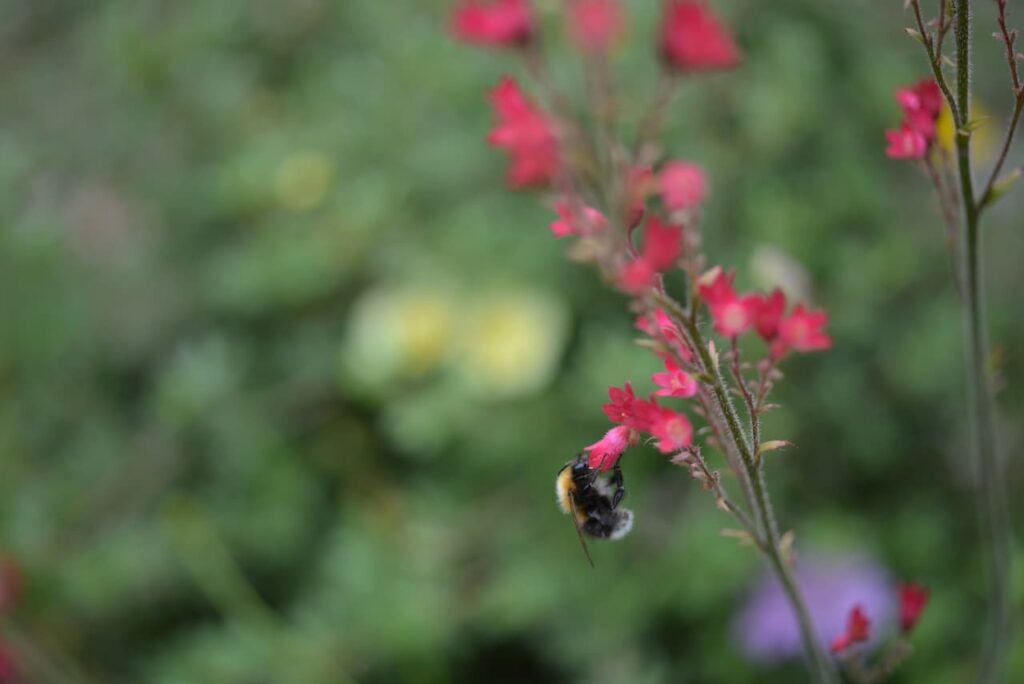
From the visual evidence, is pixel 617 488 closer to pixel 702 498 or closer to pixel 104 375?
pixel 702 498

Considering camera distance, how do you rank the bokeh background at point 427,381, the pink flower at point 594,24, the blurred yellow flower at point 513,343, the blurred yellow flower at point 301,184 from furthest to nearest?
the blurred yellow flower at point 301,184, the blurred yellow flower at point 513,343, the bokeh background at point 427,381, the pink flower at point 594,24

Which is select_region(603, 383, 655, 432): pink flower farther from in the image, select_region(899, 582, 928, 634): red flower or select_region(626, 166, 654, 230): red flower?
select_region(899, 582, 928, 634): red flower

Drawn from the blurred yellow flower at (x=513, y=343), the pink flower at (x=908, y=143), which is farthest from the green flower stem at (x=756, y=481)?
the blurred yellow flower at (x=513, y=343)

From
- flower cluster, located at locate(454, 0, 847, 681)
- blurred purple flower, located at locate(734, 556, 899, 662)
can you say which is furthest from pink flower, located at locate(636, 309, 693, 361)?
blurred purple flower, located at locate(734, 556, 899, 662)

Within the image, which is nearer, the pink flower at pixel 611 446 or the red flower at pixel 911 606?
the pink flower at pixel 611 446

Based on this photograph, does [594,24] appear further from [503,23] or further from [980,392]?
[980,392]

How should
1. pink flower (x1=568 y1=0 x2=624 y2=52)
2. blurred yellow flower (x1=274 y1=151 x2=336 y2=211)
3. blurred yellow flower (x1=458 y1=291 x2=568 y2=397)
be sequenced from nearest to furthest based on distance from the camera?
pink flower (x1=568 y1=0 x2=624 y2=52)
blurred yellow flower (x1=458 y1=291 x2=568 y2=397)
blurred yellow flower (x1=274 y1=151 x2=336 y2=211)

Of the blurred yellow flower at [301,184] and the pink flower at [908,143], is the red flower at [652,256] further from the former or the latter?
the blurred yellow flower at [301,184]
